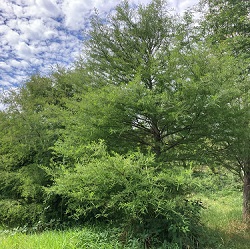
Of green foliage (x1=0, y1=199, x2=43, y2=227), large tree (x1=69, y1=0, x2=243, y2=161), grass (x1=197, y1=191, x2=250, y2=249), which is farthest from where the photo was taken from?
green foliage (x1=0, y1=199, x2=43, y2=227)

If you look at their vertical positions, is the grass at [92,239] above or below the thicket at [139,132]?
below

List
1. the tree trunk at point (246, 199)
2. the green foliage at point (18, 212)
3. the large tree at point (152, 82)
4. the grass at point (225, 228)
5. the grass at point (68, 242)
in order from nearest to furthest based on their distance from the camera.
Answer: the grass at point (68, 242) → the large tree at point (152, 82) → the grass at point (225, 228) → the green foliage at point (18, 212) → the tree trunk at point (246, 199)

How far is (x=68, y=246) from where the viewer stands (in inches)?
125

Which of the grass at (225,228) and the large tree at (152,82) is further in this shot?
the grass at (225,228)

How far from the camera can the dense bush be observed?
3.09 metres

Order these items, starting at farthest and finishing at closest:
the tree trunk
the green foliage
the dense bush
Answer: the tree trunk < the green foliage < the dense bush

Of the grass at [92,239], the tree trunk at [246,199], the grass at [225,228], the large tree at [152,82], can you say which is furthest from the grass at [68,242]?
the tree trunk at [246,199]

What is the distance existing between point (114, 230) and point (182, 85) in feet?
8.93

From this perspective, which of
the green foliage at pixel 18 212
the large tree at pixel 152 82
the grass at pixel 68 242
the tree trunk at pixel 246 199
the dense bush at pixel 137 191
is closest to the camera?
the dense bush at pixel 137 191

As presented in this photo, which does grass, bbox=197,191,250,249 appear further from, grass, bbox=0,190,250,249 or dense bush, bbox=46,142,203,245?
dense bush, bbox=46,142,203,245

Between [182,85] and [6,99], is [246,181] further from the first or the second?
[6,99]

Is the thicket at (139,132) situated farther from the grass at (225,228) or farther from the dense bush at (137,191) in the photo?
the grass at (225,228)

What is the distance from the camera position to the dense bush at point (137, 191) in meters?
3.09

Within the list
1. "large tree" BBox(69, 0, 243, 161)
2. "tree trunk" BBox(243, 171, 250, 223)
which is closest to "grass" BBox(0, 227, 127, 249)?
"large tree" BBox(69, 0, 243, 161)
